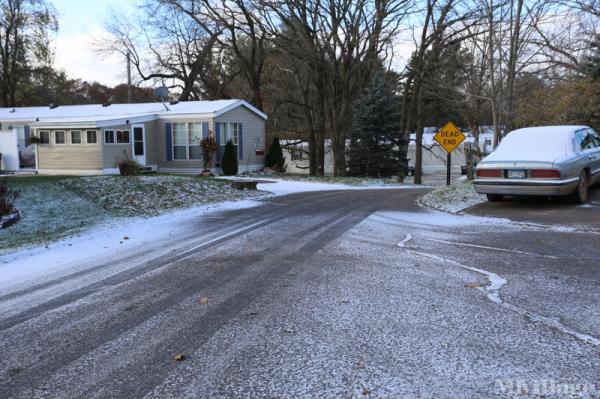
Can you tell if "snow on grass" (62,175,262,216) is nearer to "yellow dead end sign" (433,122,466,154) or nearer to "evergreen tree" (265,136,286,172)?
"yellow dead end sign" (433,122,466,154)

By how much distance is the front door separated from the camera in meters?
25.4

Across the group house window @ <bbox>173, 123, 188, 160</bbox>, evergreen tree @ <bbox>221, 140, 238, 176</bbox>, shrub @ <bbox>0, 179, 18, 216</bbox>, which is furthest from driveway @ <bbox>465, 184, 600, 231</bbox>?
house window @ <bbox>173, 123, 188, 160</bbox>

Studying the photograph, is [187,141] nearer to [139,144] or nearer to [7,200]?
[139,144]

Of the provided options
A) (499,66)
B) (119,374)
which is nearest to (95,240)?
(119,374)

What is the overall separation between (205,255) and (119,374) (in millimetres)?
3952

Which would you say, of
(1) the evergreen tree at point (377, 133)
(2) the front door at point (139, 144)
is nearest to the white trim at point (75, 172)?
(2) the front door at point (139, 144)

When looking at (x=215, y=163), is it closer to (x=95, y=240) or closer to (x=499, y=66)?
(x=499, y=66)

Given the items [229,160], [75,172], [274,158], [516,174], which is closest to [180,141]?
[229,160]

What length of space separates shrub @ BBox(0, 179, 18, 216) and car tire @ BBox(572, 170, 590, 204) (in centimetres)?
1138

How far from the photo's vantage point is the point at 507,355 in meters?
3.82

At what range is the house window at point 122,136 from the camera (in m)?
24.0

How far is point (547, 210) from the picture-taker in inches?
417

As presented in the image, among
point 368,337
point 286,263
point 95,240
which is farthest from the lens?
point 95,240

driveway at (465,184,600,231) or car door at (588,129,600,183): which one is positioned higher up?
car door at (588,129,600,183)
